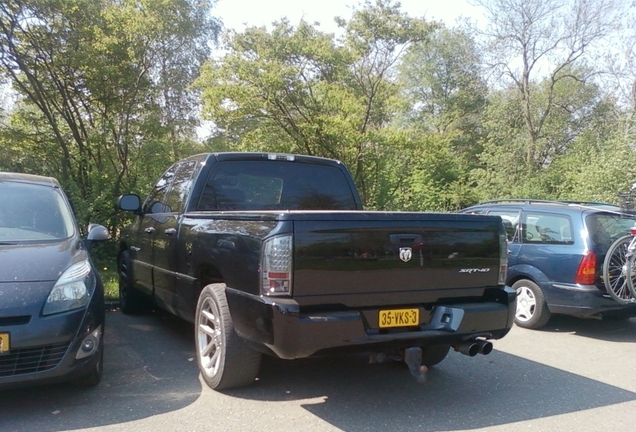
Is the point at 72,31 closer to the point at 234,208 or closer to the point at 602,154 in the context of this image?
the point at 234,208

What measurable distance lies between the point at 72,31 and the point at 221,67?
10.7 ft

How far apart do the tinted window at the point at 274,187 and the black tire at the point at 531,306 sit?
2.90m

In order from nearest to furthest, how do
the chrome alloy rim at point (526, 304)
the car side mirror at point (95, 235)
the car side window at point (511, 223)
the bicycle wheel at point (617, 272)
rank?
the car side mirror at point (95, 235), the bicycle wheel at point (617, 272), the chrome alloy rim at point (526, 304), the car side window at point (511, 223)

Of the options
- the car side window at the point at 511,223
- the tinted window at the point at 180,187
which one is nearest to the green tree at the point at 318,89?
the car side window at the point at 511,223

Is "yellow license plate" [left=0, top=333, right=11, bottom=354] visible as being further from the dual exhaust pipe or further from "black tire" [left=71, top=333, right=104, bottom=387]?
the dual exhaust pipe

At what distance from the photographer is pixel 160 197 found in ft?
21.5

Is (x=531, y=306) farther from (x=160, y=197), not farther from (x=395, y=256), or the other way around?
(x=160, y=197)

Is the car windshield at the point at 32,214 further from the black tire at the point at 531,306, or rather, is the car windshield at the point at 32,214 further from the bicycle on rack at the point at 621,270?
the bicycle on rack at the point at 621,270

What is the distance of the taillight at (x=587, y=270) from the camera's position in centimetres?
686

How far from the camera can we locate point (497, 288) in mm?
4559

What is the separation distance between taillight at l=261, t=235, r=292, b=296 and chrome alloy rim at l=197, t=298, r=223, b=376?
845mm

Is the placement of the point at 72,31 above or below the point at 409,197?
above

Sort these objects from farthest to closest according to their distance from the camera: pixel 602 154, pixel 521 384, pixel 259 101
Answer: pixel 602 154 → pixel 259 101 → pixel 521 384

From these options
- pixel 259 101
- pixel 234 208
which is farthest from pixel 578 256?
pixel 259 101
